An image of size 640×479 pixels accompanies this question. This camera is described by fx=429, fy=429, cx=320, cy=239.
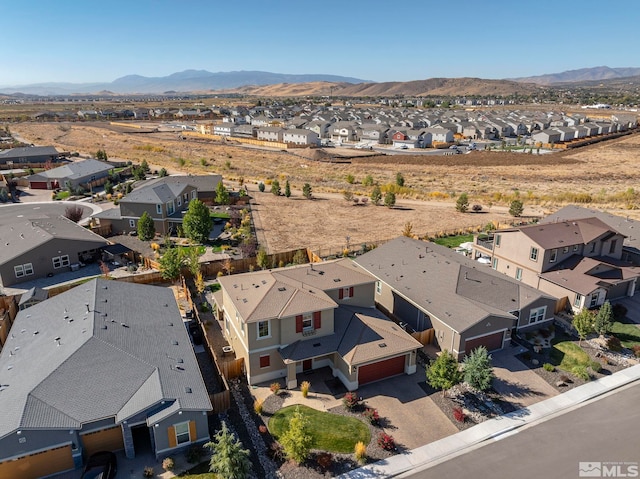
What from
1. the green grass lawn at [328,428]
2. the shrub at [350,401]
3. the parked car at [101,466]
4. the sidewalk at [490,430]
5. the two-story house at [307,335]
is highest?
the two-story house at [307,335]

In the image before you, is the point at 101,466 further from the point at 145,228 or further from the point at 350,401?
the point at 145,228

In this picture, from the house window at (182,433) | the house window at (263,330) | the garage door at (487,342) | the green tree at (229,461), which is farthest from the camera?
the garage door at (487,342)

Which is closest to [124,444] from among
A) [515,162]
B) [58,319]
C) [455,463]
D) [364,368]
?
[58,319]

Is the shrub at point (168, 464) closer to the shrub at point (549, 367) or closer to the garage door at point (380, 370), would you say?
the garage door at point (380, 370)

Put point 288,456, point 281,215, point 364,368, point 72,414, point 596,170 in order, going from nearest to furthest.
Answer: point 72,414, point 288,456, point 364,368, point 281,215, point 596,170

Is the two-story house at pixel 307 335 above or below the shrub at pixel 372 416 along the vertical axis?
above

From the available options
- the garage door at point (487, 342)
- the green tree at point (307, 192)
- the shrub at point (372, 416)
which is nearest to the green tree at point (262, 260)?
the garage door at point (487, 342)

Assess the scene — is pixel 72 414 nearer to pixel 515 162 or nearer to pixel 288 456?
pixel 288 456
